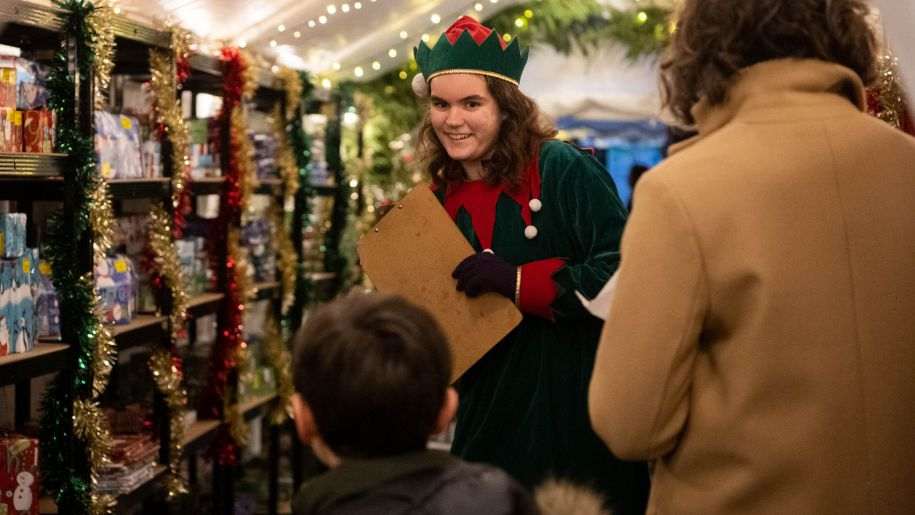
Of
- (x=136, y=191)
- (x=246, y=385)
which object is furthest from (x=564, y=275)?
(x=246, y=385)

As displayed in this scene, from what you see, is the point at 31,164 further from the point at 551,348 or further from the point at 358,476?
the point at 358,476

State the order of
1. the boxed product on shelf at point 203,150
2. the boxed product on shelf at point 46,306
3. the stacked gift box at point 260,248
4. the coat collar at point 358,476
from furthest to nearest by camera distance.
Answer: the stacked gift box at point 260,248
the boxed product on shelf at point 203,150
the boxed product on shelf at point 46,306
the coat collar at point 358,476

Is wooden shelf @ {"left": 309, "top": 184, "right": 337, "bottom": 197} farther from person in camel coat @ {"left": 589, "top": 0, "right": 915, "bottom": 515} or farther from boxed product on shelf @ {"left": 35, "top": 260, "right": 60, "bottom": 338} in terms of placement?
person in camel coat @ {"left": 589, "top": 0, "right": 915, "bottom": 515}

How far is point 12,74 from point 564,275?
164 cm

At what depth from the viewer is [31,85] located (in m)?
3.62

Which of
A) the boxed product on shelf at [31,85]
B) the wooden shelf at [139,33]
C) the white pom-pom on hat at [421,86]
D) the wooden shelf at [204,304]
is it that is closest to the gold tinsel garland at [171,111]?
the wooden shelf at [139,33]

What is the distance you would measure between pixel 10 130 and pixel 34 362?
0.62 metres

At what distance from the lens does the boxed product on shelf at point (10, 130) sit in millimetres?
3410

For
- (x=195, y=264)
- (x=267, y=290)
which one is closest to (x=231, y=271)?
(x=195, y=264)

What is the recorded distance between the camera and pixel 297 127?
20.9ft

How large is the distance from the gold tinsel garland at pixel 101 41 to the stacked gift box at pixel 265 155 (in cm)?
205

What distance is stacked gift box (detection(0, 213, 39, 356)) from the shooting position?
135 inches

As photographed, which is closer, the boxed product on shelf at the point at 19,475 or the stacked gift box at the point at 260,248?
the boxed product on shelf at the point at 19,475

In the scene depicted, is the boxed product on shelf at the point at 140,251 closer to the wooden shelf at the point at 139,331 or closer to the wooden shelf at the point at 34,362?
the wooden shelf at the point at 139,331
